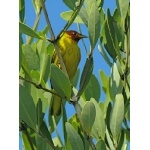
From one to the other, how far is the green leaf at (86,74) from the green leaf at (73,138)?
0.41 feet

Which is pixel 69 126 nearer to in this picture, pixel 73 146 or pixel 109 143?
pixel 73 146

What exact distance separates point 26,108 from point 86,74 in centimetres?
17

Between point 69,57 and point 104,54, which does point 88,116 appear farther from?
point 69,57

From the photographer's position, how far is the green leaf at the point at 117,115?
142 centimetres

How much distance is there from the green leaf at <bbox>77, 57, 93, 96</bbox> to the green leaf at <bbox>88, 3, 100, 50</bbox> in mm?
54

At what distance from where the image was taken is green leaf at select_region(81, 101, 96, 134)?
1380 millimetres

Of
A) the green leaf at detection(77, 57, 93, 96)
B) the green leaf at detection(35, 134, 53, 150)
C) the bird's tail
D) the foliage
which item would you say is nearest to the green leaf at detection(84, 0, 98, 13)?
the foliage

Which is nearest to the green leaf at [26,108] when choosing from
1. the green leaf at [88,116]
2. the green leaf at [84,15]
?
the green leaf at [88,116]

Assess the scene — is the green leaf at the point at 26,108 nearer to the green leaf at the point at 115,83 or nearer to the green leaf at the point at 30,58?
the green leaf at the point at 30,58

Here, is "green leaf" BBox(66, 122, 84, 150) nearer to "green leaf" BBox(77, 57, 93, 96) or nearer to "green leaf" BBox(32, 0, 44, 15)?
"green leaf" BBox(77, 57, 93, 96)
